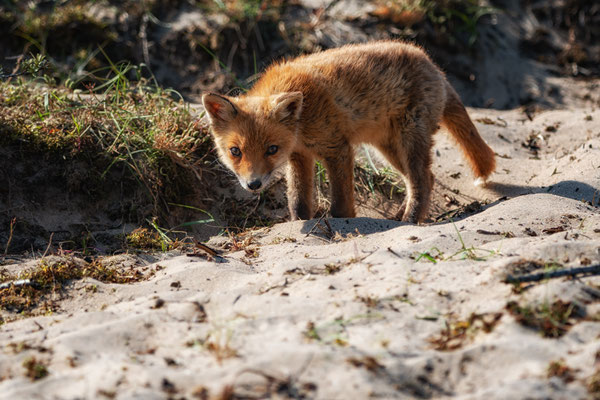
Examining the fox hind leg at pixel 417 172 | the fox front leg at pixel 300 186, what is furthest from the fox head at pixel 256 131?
the fox hind leg at pixel 417 172

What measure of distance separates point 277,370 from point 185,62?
6.32m

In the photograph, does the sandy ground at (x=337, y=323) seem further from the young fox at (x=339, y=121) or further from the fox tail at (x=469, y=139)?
the fox tail at (x=469, y=139)

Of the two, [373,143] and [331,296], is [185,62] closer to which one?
[373,143]

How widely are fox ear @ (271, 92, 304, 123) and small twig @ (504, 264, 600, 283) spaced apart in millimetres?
2305

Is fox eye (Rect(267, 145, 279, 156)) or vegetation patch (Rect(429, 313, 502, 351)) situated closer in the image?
vegetation patch (Rect(429, 313, 502, 351))

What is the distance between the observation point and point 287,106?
441 centimetres

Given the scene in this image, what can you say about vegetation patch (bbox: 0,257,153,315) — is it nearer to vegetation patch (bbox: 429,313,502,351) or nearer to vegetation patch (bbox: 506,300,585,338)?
vegetation patch (bbox: 429,313,502,351)

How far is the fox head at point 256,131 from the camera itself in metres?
4.32

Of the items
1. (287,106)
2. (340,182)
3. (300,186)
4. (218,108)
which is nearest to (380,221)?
(340,182)

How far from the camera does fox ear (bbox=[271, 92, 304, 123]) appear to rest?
4.29m

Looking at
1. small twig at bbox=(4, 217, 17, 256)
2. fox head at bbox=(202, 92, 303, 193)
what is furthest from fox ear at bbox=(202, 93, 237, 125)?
small twig at bbox=(4, 217, 17, 256)

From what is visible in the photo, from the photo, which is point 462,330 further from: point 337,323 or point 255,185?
point 255,185

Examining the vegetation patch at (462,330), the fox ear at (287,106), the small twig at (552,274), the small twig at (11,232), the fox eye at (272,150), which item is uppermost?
the fox ear at (287,106)

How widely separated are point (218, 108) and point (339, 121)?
1.06 meters
